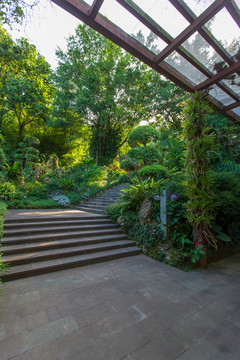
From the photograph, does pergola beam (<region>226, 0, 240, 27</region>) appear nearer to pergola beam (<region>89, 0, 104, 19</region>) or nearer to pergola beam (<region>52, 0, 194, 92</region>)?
pergola beam (<region>52, 0, 194, 92</region>)

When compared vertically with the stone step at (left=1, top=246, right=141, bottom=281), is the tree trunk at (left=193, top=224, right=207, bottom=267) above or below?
above

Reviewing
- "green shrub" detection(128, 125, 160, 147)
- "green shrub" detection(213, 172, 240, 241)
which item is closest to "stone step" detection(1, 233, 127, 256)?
Answer: "green shrub" detection(213, 172, 240, 241)

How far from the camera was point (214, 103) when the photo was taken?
13.0 ft

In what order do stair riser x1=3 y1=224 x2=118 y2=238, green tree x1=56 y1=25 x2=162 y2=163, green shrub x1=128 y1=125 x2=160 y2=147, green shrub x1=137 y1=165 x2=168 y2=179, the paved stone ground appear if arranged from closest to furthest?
1. the paved stone ground
2. stair riser x1=3 y1=224 x2=118 y2=238
3. green shrub x1=137 y1=165 x2=168 y2=179
4. green shrub x1=128 y1=125 x2=160 y2=147
5. green tree x1=56 y1=25 x2=162 y2=163

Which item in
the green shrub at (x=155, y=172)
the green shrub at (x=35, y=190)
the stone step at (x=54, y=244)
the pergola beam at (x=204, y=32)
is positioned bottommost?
the stone step at (x=54, y=244)

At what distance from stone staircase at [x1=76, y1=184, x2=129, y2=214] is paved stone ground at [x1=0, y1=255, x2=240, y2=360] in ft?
12.5

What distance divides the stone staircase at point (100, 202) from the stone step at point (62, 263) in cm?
262

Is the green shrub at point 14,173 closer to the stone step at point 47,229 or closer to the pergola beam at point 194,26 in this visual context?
the stone step at point 47,229

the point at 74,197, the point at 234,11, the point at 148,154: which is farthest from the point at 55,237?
the point at 148,154

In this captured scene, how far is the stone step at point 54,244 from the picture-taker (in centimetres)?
304

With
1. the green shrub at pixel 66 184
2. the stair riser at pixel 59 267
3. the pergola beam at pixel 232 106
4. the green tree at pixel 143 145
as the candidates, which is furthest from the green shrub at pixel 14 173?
the pergola beam at pixel 232 106

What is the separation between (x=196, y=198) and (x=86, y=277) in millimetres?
2347

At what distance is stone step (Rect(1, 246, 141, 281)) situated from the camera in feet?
8.34

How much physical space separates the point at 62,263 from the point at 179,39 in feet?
14.6
